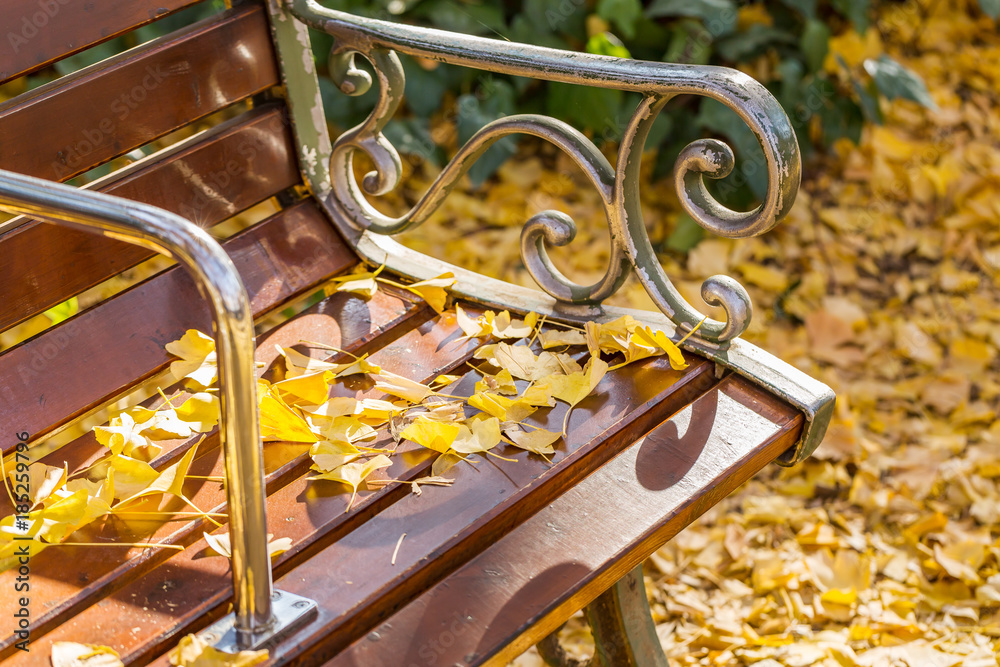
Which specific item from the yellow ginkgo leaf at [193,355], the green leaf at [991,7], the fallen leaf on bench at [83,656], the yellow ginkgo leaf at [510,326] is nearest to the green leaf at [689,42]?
the green leaf at [991,7]

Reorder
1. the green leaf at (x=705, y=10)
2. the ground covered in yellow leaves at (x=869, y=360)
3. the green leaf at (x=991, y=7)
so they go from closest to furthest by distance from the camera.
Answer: the ground covered in yellow leaves at (x=869, y=360)
the green leaf at (x=705, y=10)
the green leaf at (x=991, y=7)

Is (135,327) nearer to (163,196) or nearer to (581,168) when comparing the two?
(163,196)

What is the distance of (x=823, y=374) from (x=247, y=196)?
1420 mm

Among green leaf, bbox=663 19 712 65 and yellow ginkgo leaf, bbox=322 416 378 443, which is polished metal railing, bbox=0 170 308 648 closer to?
yellow ginkgo leaf, bbox=322 416 378 443

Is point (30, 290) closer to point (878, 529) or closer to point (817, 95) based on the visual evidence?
point (878, 529)

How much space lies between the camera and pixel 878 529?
5.85ft

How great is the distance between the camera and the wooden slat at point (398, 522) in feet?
2.91

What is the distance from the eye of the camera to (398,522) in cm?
97

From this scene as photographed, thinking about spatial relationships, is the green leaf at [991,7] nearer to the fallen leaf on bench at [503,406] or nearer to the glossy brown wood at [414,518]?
the glossy brown wood at [414,518]

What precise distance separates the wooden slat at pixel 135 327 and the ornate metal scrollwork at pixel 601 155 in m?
0.10

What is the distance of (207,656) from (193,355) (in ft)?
1.68

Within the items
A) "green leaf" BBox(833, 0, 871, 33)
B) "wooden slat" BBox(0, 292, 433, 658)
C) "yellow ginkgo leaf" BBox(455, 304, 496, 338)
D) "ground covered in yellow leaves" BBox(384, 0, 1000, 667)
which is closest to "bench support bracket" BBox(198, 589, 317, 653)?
"wooden slat" BBox(0, 292, 433, 658)

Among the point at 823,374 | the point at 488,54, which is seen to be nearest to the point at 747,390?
the point at 488,54

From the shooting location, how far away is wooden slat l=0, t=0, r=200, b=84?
3.68ft
